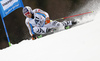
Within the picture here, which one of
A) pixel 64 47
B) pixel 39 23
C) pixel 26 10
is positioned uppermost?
pixel 26 10

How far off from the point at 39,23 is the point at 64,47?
30.2 inches

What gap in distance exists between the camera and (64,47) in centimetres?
334

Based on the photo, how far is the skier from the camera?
330 cm

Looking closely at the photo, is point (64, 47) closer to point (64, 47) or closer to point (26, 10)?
point (64, 47)

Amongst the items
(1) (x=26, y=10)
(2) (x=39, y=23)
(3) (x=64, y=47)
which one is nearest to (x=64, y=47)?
(3) (x=64, y=47)

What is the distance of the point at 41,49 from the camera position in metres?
3.49

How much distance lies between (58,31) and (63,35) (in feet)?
0.49

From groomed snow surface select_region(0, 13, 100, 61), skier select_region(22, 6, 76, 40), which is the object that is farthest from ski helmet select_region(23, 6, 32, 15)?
groomed snow surface select_region(0, 13, 100, 61)

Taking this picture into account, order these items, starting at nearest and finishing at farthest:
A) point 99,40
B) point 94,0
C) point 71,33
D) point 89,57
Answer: point 89,57, point 99,40, point 71,33, point 94,0

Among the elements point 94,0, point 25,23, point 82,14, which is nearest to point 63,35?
point 82,14

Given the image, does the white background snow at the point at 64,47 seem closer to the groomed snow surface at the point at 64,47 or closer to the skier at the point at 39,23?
the groomed snow surface at the point at 64,47

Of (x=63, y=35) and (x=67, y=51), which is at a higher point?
(x=63, y=35)

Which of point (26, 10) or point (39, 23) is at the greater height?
point (26, 10)

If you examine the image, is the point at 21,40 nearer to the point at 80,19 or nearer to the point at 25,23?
the point at 25,23
